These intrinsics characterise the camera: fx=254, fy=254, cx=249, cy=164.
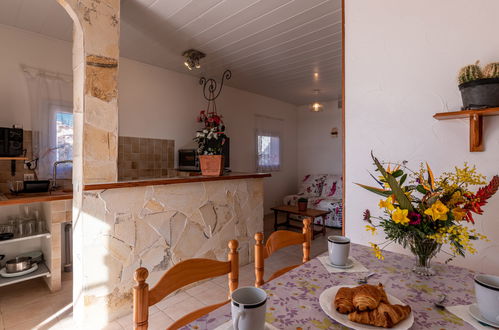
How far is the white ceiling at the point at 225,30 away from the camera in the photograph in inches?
83.7

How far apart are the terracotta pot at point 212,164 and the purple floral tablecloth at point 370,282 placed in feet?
5.39

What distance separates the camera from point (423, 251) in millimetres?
921

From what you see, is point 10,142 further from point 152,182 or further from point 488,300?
point 488,300

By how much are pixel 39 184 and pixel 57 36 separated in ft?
5.26

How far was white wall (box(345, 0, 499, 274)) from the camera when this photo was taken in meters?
1.16

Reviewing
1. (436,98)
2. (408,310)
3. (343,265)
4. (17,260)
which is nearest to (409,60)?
(436,98)

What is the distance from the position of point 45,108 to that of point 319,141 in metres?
4.84

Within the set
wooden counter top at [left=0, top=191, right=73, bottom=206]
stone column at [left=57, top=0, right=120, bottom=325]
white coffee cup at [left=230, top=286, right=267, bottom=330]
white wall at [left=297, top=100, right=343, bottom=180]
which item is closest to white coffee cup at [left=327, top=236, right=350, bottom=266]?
white coffee cup at [left=230, top=286, right=267, bottom=330]

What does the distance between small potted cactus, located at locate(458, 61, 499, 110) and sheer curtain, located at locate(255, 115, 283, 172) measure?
159 inches

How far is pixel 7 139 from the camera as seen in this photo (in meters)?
2.24

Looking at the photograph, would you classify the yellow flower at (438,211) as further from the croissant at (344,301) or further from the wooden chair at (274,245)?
the wooden chair at (274,245)

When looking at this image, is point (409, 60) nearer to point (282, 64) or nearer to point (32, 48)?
point (282, 64)

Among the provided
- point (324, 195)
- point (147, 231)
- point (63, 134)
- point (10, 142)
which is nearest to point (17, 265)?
point (10, 142)

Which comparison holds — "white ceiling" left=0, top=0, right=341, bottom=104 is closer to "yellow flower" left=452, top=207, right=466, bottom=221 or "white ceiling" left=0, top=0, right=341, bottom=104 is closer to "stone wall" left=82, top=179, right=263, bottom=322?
"stone wall" left=82, top=179, right=263, bottom=322
